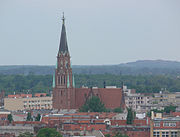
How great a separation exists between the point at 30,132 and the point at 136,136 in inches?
472

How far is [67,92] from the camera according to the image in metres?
166

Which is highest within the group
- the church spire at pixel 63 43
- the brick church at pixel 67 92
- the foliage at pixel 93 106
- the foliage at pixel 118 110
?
the church spire at pixel 63 43

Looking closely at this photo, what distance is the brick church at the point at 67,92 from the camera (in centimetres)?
16450

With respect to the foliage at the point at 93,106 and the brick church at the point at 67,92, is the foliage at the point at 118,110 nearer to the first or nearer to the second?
the foliage at the point at 93,106

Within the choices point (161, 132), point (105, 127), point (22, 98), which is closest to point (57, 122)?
point (105, 127)

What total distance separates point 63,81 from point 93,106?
8708mm

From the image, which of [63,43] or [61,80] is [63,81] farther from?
[63,43]

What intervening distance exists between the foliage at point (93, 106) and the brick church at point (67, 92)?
3561 mm

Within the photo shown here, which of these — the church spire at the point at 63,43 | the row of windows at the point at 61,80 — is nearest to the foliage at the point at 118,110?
the row of windows at the point at 61,80

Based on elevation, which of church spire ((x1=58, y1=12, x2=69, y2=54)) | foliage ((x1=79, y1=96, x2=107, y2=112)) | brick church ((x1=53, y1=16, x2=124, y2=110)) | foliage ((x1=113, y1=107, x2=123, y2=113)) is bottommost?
foliage ((x1=113, y1=107, x2=123, y2=113))

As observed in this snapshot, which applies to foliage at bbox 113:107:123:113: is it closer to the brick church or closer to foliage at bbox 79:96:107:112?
foliage at bbox 79:96:107:112

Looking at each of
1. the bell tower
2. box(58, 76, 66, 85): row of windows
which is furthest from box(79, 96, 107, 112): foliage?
box(58, 76, 66, 85): row of windows

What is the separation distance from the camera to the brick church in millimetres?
164500

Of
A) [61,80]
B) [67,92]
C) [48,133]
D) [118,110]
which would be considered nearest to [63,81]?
[61,80]
